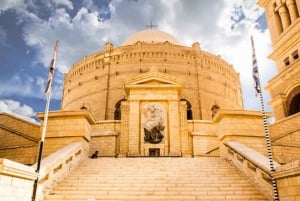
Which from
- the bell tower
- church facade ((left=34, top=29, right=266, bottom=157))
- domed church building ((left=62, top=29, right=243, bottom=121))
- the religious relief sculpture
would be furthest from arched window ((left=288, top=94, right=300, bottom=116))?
the religious relief sculpture

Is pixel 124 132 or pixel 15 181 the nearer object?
pixel 15 181

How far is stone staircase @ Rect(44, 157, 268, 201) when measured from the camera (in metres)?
7.29

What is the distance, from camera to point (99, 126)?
67.9 feet

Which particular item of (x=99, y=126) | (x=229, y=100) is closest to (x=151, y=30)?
(x=229, y=100)

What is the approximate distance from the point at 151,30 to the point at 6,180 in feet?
113

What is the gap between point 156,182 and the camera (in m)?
8.27

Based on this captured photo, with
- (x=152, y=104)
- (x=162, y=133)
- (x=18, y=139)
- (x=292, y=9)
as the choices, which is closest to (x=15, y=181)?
(x=18, y=139)

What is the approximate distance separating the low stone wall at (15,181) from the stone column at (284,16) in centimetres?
2509

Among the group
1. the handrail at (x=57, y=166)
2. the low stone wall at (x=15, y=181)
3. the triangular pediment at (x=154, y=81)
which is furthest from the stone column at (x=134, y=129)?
the low stone wall at (x=15, y=181)

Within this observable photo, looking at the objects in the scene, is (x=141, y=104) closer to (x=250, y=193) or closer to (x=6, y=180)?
(x=250, y=193)

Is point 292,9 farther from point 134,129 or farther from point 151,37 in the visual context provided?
point 134,129

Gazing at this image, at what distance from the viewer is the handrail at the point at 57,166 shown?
24.1ft

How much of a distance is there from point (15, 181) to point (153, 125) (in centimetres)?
1200

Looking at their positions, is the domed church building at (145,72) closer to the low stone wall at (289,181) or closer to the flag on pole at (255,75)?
the flag on pole at (255,75)
